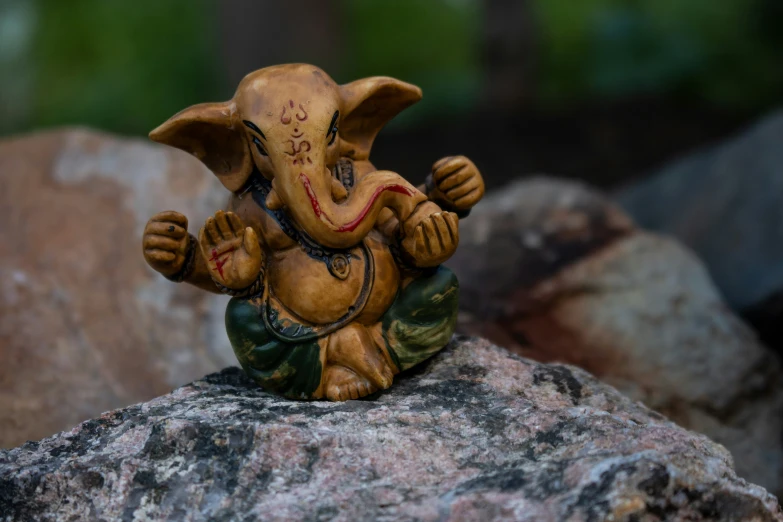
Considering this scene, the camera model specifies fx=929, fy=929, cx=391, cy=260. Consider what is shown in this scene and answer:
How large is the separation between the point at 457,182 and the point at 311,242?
0.39m

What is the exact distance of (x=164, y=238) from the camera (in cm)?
204

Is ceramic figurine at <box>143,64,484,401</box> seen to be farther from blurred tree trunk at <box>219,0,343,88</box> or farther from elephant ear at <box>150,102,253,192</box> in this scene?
blurred tree trunk at <box>219,0,343,88</box>

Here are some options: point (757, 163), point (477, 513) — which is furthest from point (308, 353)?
point (757, 163)

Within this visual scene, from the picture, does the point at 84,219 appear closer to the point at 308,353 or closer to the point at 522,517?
the point at 308,353

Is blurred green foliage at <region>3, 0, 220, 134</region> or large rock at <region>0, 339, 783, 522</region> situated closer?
large rock at <region>0, 339, 783, 522</region>

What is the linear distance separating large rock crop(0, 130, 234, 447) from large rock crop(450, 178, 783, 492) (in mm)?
988

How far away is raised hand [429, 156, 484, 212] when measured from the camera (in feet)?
7.19

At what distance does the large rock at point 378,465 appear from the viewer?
1.55 meters

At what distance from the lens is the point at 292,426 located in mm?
1825

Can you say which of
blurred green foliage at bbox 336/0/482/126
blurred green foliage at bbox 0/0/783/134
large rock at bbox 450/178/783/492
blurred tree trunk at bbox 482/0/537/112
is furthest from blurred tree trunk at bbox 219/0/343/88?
large rock at bbox 450/178/783/492

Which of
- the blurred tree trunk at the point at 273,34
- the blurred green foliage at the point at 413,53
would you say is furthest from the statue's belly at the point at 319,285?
the blurred green foliage at the point at 413,53

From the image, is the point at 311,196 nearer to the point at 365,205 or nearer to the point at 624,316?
the point at 365,205

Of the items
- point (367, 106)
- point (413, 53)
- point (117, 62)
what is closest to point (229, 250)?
point (367, 106)

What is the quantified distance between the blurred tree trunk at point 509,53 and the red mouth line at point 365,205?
3.68 meters
